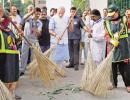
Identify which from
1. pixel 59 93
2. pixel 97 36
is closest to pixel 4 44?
pixel 59 93

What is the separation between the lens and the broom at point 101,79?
786cm

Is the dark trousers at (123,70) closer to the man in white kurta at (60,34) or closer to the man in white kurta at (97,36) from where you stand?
the man in white kurta at (97,36)

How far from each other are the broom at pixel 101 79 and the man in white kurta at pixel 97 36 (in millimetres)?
1907

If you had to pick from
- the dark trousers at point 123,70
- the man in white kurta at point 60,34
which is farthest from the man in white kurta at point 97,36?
the dark trousers at point 123,70

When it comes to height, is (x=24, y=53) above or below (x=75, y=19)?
below

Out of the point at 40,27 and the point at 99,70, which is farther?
the point at 40,27

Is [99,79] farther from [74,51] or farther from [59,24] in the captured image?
[74,51]

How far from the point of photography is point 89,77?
8156mm

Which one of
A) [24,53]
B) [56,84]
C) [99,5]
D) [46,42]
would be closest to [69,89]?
[56,84]

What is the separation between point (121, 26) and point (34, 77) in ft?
7.90

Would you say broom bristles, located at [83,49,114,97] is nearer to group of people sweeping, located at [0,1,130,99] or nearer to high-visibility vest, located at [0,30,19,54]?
group of people sweeping, located at [0,1,130,99]

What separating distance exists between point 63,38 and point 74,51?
0.92 meters

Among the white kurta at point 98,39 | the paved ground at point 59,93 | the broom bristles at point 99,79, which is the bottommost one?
the paved ground at point 59,93

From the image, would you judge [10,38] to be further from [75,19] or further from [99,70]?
[75,19]
